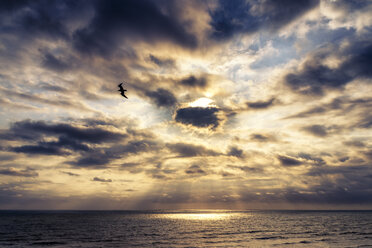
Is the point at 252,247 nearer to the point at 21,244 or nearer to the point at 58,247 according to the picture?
the point at 58,247

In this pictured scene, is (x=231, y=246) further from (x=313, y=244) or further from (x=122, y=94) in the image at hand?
(x=122, y=94)

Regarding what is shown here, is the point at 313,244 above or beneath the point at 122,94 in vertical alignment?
beneath

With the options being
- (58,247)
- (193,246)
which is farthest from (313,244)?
(58,247)

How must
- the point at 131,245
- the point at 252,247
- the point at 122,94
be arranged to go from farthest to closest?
1. the point at 131,245
2. the point at 252,247
3. the point at 122,94

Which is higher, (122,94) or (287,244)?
(122,94)

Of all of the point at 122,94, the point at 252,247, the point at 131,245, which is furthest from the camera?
Result: the point at 131,245

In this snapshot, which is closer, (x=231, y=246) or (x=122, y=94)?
(x=122, y=94)

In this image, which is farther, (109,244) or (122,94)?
(109,244)

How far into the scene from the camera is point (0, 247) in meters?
51.8

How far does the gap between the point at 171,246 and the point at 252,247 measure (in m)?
17.0

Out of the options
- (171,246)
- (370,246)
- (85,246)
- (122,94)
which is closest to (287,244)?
(370,246)

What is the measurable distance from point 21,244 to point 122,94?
48.1 m

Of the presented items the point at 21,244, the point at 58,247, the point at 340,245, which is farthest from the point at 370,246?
the point at 21,244

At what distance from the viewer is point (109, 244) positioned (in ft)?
184
